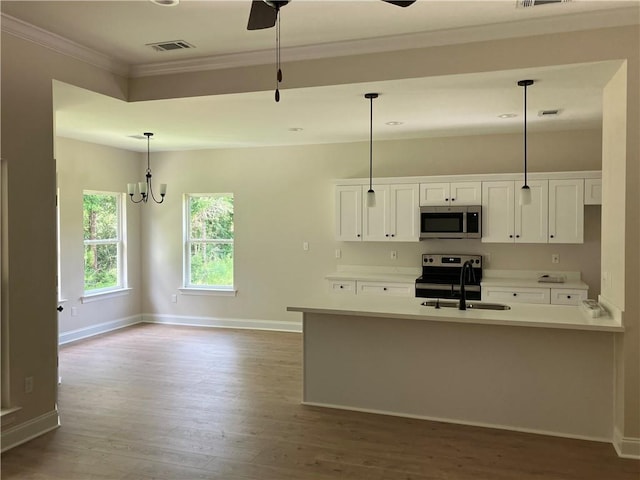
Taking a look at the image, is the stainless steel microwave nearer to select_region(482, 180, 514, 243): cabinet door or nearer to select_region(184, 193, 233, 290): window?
select_region(482, 180, 514, 243): cabinet door

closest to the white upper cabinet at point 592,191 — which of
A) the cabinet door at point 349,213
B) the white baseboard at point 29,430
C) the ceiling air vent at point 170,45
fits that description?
the cabinet door at point 349,213

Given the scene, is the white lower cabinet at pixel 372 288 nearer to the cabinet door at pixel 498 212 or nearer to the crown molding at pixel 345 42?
the cabinet door at pixel 498 212

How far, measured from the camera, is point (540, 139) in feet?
20.4

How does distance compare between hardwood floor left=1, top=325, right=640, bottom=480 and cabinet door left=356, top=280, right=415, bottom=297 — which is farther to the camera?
cabinet door left=356, top=280, right=415, bottom=297

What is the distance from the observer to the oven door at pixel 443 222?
607 centimetres

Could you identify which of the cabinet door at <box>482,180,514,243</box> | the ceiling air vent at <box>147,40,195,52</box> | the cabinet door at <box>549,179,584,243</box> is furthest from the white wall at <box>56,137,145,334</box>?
the cabinet door at <box>549,179,584,243</box>

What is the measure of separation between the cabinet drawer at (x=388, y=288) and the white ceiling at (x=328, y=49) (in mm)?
1863

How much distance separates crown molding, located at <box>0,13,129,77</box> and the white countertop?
2.52 meters

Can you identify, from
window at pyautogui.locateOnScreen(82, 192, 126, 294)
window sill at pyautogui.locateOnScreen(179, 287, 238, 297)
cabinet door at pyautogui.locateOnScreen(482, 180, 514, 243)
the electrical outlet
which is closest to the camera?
the electrical outlet

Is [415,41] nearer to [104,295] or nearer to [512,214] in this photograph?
[512,214]

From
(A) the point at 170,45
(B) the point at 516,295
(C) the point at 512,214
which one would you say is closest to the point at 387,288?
(B) the point at 516,295

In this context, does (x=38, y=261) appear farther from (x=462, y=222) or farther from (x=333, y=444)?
(x=462, y=222)

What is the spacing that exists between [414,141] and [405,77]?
297 cm

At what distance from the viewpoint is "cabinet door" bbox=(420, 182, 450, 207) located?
6164mm
